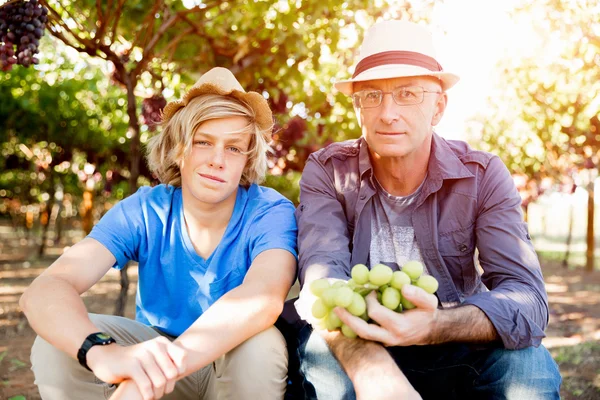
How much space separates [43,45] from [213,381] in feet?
35.0

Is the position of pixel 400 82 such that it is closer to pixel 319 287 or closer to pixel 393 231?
pixel 393 231

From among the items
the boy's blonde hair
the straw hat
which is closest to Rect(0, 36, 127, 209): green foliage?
the boy's blonde hair

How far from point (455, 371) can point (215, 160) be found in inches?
55.7

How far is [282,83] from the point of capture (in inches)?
238

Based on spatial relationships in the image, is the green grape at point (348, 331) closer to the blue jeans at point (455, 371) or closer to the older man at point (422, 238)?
the older man at point (422, 238)

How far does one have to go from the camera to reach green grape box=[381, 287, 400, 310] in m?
2.02

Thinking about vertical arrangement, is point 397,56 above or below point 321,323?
above

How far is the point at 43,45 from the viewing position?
11.4 metres

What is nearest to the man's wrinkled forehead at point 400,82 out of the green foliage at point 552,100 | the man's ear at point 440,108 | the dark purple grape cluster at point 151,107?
the man's ear at point 440,108

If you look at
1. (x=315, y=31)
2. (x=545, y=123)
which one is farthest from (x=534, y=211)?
(x=315, y=31)

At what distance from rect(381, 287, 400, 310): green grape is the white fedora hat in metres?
1.03

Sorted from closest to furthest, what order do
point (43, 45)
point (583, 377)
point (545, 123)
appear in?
point (583, 377)
point (545, 123)
point (43, 45)

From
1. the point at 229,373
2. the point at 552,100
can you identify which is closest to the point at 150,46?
the point at 229,373

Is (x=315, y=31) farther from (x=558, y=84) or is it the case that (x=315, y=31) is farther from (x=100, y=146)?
(x=100, y=146)
